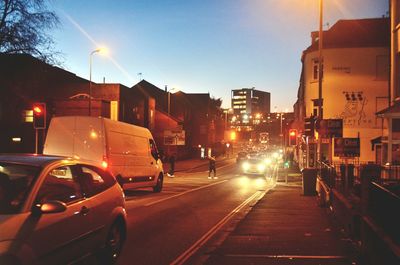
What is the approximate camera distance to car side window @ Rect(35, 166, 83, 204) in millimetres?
6059

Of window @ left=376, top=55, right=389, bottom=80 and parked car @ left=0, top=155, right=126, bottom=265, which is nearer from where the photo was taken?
parked car @ left=0, top=155, right=126, bottom=265

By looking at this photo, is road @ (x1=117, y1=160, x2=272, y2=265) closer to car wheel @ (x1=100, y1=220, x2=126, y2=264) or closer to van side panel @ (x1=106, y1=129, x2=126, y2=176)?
car wheel @ (x1=100, y1=220, x2=126, y2=264)

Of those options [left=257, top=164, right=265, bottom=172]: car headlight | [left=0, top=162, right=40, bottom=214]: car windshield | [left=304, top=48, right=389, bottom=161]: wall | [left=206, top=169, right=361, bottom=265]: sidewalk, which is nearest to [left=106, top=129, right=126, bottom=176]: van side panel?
[left=206, top=169, right=361, bottom=265]: sidewalk

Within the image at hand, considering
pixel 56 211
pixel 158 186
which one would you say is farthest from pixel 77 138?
pixel 56 211

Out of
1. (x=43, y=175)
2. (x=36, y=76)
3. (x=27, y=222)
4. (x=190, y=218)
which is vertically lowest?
(x=190, y=218)

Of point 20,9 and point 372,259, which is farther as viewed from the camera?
point 20,9

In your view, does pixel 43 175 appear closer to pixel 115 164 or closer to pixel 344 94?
pixel 115 164

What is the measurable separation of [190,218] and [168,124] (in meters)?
53.6

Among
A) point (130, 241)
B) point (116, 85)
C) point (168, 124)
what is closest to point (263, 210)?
point (130, 241)

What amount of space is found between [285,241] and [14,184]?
5.80 metres

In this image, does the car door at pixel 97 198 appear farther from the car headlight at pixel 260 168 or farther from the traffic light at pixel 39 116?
the car headlight at pixel 260 168

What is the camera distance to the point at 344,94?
43.3 metres

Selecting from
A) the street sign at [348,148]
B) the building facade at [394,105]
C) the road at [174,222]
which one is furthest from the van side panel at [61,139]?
the building facade at [394,105]

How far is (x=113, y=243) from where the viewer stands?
303 inches
